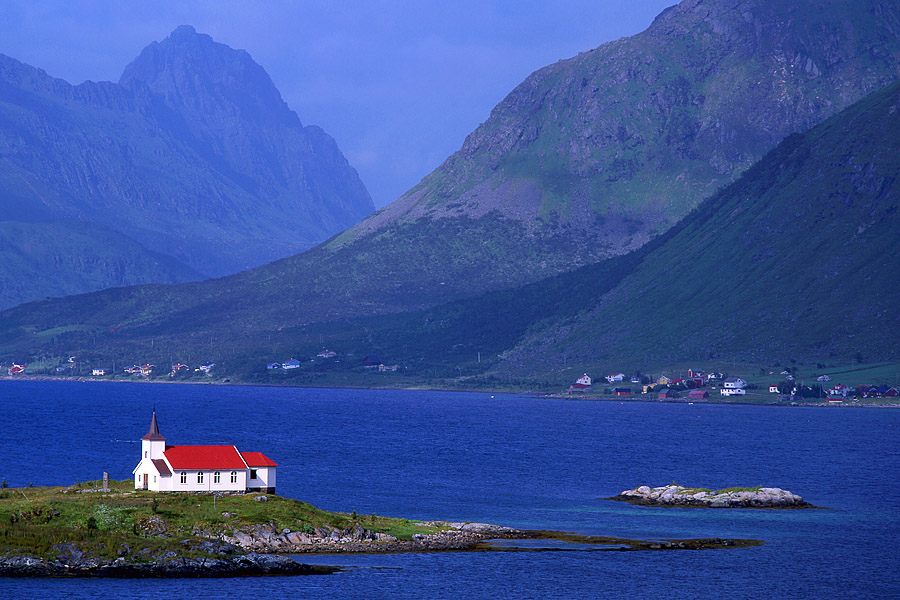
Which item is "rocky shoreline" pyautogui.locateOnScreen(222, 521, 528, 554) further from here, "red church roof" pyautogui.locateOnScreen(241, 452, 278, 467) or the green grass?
"red church roof" pyautogui.locateOnScreen(241, 452, 278, 467)

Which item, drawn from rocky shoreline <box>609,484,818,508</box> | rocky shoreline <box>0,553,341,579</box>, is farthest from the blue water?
rocky shoreline <box>609,484,818,508</box>

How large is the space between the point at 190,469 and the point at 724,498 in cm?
5952

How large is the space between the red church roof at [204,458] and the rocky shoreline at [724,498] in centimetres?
4843

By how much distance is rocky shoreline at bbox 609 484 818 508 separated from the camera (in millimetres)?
128375

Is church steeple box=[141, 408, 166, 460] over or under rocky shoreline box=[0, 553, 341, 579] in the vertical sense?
over

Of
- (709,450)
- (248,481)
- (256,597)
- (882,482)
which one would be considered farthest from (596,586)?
(709,450)

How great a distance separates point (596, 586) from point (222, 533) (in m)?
27.5

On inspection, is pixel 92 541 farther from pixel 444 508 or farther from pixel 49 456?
pixel 49 456

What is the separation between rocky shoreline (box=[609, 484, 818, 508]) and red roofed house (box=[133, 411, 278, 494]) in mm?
47789

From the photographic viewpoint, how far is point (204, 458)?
326 feet

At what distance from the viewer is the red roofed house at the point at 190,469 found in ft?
322

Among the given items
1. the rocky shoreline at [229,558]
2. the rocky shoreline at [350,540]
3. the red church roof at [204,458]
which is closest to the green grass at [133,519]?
the rocky shoreline at [229,558]

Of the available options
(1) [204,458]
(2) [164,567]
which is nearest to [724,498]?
(1) [204,458]

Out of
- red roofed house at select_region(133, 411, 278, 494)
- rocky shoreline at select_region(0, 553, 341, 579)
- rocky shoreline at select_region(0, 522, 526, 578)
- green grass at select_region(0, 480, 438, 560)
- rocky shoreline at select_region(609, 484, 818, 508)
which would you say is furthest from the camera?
rocky shoreline at select_region(609, 484, 818, 508)
